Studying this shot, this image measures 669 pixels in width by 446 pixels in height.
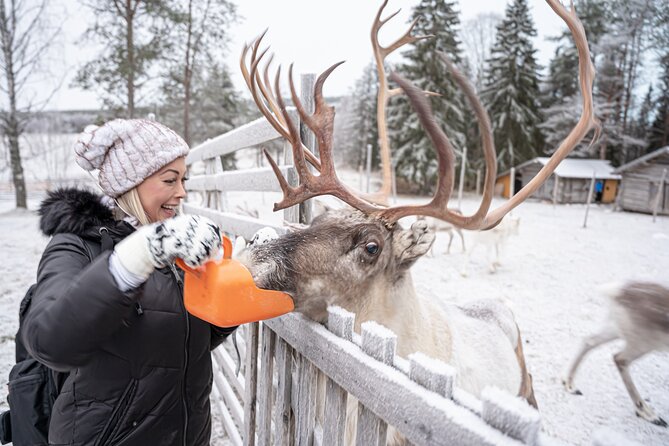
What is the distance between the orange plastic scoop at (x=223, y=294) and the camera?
1.19 m

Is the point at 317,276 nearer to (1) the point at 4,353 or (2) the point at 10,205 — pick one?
(1) the point at 4,353

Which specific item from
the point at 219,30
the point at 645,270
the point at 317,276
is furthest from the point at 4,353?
the point at 219,30

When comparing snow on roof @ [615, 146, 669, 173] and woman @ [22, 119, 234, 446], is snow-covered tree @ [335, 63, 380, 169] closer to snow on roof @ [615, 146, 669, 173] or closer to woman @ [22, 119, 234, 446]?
snow on roof @ [615, 146, 669, 173]

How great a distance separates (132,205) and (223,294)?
2.32 feet

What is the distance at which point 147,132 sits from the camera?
5.13 feet

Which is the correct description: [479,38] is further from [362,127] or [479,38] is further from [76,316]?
[76,316]

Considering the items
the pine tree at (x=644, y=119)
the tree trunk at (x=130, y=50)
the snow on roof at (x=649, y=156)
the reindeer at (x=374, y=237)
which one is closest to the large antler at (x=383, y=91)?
the reindeer at (x=374, y=237)

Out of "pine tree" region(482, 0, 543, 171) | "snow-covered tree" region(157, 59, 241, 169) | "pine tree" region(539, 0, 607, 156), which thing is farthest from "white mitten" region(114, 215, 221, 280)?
"pine tree" region(482, 0, 543, 171)

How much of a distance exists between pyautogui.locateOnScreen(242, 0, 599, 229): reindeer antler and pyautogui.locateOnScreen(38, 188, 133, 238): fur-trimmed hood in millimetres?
698

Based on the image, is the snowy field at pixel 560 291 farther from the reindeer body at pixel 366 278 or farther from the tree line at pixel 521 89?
the tree line at pixel 521 89

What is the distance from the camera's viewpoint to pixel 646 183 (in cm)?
2222

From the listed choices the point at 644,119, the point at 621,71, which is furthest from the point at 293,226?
the point at 644,119

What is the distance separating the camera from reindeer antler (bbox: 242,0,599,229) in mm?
1330

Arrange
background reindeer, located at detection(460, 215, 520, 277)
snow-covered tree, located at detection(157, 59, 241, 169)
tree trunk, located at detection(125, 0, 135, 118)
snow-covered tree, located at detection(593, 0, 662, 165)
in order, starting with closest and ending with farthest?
background reindeer, located at detection(460, 215, 520, 277)
tree trunk, located at detection(125, 0, 135, 118)
snow-covered tree, located at detection(593, 0, 662, 165)
snow-covered tree, located at detection(157, 59, 241, 169)
